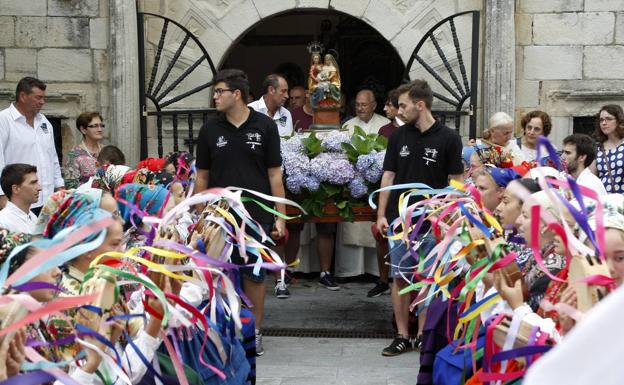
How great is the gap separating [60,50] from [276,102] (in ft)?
8.28

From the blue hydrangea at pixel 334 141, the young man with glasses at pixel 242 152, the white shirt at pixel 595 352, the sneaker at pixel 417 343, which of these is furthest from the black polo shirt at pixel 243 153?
the white shirt at pixel 595 352

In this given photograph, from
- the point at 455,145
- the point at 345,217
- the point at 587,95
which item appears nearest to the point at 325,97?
the point at 345,217

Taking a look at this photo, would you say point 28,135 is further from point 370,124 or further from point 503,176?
point 503,176

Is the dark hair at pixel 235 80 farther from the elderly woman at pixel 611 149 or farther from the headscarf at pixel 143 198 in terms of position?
the elderly woman at pixel 611 149

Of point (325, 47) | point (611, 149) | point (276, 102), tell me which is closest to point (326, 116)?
point (276, 102)

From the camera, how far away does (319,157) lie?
6859 millimetres

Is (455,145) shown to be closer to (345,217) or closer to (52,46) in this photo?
(345,217)

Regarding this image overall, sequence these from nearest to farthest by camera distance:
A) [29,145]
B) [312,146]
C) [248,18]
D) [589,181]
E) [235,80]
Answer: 1. [589,181]
2. [235,80]
3. [312,146]
4. [29,145]
5. [248,18]

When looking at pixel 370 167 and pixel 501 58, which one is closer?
pixel 370 167

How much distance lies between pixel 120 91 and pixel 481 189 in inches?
207

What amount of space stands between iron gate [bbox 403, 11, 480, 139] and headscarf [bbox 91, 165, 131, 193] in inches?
154

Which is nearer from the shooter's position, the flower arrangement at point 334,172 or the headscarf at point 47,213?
the headscarf at point 47,213

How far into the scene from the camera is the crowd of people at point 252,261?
2459 mm

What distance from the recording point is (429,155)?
19.6ft
